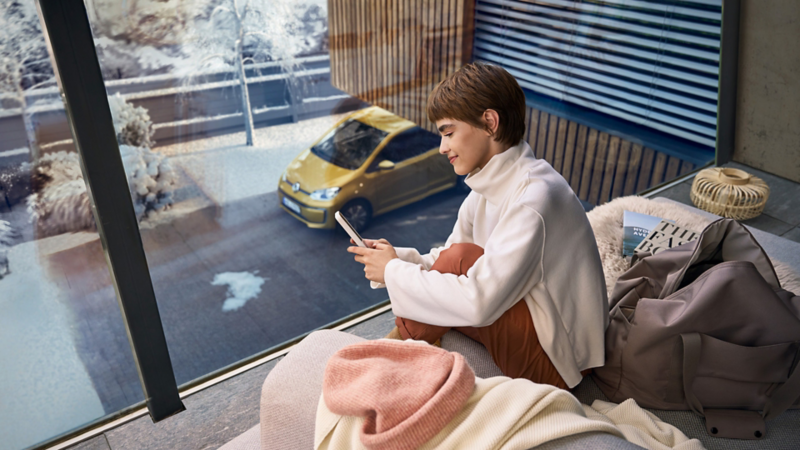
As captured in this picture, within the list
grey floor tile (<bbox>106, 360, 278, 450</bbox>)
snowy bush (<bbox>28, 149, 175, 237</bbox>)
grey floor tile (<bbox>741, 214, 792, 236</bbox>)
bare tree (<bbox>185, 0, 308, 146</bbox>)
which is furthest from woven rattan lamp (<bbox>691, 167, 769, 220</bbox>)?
snowy bush (<bbox>28, 149, 175, 237</bbox>)

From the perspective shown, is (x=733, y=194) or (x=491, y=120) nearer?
(x=491, y=120)

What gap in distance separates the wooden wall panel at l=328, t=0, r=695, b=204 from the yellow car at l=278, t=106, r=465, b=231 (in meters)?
0.10

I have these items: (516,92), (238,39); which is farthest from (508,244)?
(238,39)

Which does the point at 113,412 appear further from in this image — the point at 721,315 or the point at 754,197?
the point at 754,197

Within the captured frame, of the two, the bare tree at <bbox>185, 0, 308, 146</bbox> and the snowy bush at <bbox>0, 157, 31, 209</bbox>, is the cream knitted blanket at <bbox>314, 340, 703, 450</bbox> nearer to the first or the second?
the snowy bush at <bbox>0, 157, 31, 209</bbox>

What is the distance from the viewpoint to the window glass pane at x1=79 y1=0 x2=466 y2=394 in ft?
5.65

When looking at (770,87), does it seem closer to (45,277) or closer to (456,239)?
(456,239)

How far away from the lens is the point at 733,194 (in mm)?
2668

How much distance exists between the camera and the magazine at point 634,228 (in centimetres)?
219

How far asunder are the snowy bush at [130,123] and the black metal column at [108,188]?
0.24 meters

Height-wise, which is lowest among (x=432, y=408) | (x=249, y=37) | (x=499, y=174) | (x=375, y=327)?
(x=375, y=327)

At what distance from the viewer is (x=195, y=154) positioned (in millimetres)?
1932

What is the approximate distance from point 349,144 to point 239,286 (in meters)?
0.76

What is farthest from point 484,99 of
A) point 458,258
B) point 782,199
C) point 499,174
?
point 782,199
